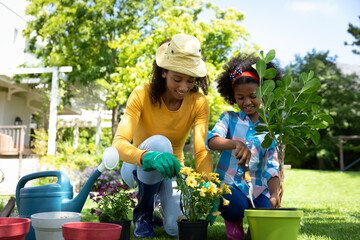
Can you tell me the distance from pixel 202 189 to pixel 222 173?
712 mm

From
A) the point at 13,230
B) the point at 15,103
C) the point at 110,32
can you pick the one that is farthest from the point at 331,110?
the point at 13,230

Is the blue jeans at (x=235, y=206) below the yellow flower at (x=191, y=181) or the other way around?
below

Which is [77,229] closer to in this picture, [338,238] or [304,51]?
[338,238]

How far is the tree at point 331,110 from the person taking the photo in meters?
16.9

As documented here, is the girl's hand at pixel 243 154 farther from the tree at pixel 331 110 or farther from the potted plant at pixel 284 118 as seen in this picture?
the tree at pixel 331 110

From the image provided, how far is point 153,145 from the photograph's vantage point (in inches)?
80.3

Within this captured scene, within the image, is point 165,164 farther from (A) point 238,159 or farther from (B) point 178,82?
(B) point 178,82

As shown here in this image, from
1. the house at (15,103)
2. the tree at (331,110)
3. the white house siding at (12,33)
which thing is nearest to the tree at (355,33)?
the tree at (331,110)

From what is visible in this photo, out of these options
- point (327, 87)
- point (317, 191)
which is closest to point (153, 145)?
point (317, 191)

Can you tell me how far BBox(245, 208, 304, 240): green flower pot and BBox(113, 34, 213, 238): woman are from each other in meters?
0.62

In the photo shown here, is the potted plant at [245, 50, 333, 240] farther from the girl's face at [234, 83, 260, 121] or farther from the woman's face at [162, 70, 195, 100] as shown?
the woman's face at [162, 70, 195, 100]

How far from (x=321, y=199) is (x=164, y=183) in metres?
6.41

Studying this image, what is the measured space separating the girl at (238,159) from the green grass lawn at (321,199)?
0.26 meters

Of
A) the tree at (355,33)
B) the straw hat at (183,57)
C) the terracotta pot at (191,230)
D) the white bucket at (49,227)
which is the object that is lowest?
the terracotta pot at (191,230)
